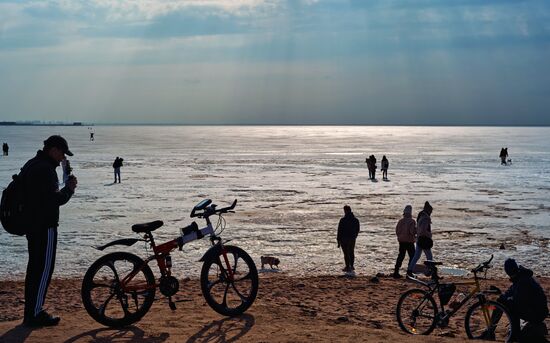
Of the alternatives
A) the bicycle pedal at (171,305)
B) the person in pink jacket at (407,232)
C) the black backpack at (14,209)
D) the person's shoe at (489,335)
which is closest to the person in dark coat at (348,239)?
the person in pink jacket at (407,232)

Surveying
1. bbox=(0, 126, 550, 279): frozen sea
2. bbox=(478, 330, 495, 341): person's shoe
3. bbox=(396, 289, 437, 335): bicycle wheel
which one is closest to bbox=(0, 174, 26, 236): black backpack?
bbox=(396, 289, 437, 335): bicycle wheel

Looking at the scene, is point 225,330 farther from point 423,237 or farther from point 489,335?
point 423,237

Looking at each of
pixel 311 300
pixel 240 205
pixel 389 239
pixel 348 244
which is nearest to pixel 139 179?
pixel 240 205

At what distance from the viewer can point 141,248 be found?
15.4 m

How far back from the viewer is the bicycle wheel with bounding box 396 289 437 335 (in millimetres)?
7785

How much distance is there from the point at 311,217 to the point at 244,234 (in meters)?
4.24

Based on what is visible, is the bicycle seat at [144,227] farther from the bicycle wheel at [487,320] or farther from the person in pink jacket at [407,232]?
the person in pink jacket at [407,232]

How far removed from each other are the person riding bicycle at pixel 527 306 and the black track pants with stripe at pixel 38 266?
17.3 feet

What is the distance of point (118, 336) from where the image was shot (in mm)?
6824

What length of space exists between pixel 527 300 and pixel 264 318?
10.3 feet

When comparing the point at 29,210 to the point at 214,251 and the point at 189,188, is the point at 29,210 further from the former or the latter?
the point at 189,188

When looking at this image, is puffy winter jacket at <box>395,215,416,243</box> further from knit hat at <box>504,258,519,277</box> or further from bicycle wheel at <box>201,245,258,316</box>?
bicycle wheel at <box>201,245,258,316</box>

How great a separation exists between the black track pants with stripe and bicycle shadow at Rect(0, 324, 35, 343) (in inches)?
6.5

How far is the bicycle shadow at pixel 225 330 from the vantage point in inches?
262
